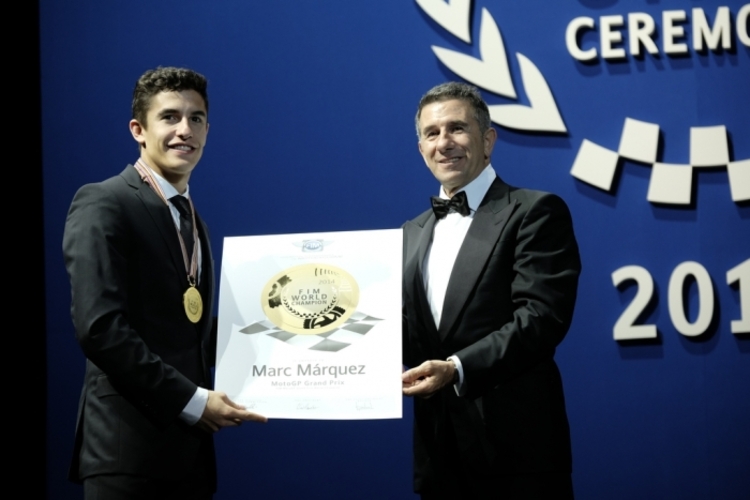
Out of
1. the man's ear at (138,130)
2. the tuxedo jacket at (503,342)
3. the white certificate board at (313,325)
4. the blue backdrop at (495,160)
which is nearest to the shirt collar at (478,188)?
the tuxedo jacket at (503,342)

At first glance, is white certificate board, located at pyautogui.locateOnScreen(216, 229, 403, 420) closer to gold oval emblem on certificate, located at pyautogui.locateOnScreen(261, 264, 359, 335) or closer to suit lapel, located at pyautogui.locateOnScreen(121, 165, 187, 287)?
gold oval emblem on certificate, located at pyautogui.locateOnScreen(261, 264, 359, 335)

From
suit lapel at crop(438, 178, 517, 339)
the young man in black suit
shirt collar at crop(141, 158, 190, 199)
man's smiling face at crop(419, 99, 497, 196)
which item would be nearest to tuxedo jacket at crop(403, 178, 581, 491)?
suit lapel at crop(438, 178, 517, 339)

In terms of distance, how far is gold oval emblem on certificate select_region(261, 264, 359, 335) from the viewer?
7.79 feet

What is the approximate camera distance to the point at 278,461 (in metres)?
3.88

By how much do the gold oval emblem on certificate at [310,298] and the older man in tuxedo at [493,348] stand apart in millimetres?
243

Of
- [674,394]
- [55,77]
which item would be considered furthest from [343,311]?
[55,77]

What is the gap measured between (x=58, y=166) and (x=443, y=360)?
250cm

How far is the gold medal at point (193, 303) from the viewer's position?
89.7 inches

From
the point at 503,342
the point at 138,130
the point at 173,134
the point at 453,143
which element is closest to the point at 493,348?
the point at 503,342

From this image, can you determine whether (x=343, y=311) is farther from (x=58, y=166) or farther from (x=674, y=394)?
(x=58, y=166)

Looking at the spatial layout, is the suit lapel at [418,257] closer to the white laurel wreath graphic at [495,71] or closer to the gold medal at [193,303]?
the gold medal at [193,303]

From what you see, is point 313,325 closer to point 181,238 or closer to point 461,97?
point 181,238

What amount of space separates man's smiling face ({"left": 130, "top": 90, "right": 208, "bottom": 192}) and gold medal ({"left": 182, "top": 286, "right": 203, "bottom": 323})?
342 millimetres

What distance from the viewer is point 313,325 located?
237 cm
